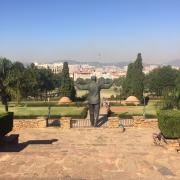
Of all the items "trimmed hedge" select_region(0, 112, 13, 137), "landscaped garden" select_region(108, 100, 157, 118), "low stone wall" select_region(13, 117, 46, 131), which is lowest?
"landscaped garden" select_region(108, 100, 157, 118)

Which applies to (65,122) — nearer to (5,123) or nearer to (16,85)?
(16,85)

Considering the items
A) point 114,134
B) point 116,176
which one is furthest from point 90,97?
point 116,176

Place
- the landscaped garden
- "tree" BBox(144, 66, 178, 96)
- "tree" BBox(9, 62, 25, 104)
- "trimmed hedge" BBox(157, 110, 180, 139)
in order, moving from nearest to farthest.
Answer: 1. "trimmed hedge" BBox(157, 110, 180, 139)
2. "tree" BBox(9, 62, 25, 104)
3. the landscaped garden
4. "tree" BBox(144, 66, 178, 96)

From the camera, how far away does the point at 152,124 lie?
850 inches

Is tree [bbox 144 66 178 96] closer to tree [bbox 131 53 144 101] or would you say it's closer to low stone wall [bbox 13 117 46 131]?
tree [bbox 131 53 144 101]

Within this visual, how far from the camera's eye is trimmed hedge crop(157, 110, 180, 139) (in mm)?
14219

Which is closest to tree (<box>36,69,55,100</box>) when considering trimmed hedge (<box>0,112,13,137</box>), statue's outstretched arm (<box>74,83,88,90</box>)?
statue's outstretched arm (<box>74,83,88,90</box>)

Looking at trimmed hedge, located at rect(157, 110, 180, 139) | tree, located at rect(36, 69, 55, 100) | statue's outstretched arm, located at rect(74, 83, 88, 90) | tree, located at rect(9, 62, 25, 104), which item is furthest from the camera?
tree, located at rect(36, 69, 55, 100)

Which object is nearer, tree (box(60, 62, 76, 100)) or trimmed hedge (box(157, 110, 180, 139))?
trimmed hedge (box(157, 110, 180, 139))

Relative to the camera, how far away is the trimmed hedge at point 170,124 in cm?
1422

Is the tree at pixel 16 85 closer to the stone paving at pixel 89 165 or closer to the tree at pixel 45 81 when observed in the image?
the stone paving at pixel 89 165

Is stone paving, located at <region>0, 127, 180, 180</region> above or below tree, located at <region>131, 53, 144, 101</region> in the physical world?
below

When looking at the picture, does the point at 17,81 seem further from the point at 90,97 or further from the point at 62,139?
the point at 62,139

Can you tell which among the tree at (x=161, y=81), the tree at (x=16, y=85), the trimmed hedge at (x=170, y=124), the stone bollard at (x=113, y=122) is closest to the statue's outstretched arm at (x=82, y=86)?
the stone bollard at (x=113, y=122)
